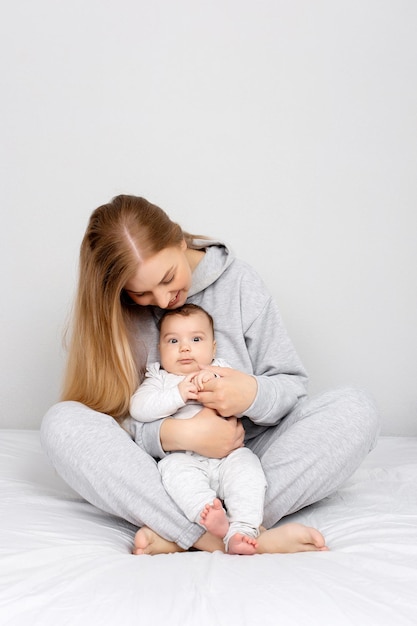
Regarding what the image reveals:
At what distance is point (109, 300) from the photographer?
1.54 meters

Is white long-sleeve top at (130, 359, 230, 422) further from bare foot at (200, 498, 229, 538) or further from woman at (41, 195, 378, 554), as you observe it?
bare foot at (200, 498, 229, 538)

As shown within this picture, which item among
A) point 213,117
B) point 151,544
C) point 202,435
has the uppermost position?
point 213,117

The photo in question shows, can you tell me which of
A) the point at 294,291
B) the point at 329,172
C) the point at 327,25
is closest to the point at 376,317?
the point at 294,291

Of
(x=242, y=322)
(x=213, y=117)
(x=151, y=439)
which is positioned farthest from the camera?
(x=213, y=117)

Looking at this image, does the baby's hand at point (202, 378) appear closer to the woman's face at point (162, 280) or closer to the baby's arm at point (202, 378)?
the baby's arm at point (202, 378)

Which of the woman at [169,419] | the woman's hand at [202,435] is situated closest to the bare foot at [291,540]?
the woman at [169,419]

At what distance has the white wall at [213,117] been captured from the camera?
89.2 inches

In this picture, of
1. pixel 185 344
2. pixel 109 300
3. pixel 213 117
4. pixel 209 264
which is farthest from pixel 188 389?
pixel 213 117

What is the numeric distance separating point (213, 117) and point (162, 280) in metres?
0.94

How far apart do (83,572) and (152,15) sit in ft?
5.73

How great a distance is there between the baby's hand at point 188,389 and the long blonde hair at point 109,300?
150 mm

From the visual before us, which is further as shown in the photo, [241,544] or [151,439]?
[151,439]

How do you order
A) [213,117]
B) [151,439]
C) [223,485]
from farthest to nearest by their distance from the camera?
1. [213,117]
2. [151,439]
3. [223,485]

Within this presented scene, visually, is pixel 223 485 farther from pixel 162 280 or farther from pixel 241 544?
pixel 162 280
